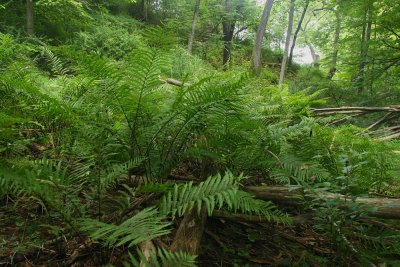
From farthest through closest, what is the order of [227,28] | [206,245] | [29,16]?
[227,28] < [29,16] < [206,245]

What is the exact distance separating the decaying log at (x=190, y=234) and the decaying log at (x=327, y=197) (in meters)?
0.44

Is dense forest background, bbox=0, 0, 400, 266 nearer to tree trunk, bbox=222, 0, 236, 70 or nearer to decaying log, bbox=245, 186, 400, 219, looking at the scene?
decaying log, bbox=245, 186, 400, 219

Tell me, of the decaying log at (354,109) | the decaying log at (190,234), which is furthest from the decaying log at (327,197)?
the decaying log at (354,109)

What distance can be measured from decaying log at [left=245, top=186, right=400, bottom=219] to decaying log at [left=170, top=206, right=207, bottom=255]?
439 millimetres

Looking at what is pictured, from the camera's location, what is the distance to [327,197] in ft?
4.66

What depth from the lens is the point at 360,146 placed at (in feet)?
7.93

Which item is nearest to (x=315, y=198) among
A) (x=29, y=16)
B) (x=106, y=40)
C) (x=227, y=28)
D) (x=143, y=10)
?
(x=29, y=16)

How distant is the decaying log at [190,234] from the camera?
1319 mm

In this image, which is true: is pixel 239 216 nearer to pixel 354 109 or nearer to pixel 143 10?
pixel 354 109

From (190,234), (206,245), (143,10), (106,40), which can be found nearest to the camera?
(190,234)

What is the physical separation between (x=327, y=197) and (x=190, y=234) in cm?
70

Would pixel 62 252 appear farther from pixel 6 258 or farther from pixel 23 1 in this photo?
pixel 23 1

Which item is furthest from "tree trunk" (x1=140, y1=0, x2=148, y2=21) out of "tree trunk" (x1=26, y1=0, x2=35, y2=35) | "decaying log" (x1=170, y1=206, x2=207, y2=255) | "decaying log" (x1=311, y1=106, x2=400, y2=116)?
"decaying log" (x1=170, y1=206, x2=207, y2=255)

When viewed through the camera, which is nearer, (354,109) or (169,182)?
(169,182)
